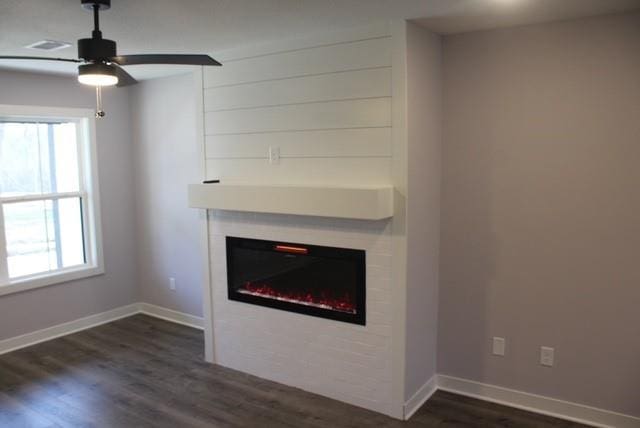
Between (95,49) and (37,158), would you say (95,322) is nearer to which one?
Answer: (37,158)

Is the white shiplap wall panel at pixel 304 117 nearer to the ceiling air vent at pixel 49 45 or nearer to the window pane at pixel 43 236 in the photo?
the ceiling air vent at pixel 49 45

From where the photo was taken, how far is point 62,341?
4.80 metres

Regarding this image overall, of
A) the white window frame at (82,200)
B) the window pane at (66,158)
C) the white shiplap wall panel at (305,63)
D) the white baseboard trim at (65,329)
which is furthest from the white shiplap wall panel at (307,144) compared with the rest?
the white baseboard trim at (65,329)

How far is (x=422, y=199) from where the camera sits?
3352 millimetres

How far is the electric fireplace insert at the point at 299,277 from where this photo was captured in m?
3.43

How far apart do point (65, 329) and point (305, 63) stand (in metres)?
3.48

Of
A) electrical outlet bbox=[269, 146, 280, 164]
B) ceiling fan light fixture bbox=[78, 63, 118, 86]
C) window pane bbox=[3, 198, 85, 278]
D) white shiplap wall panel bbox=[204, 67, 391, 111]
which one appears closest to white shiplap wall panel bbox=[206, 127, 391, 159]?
electrical outlet bbox=[269, 146, 280, 164]

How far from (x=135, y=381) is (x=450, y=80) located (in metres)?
3.15

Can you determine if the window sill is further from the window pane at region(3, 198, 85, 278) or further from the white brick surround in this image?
the white brick surround

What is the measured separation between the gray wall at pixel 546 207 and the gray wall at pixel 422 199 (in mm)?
96

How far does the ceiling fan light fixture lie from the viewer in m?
2.35

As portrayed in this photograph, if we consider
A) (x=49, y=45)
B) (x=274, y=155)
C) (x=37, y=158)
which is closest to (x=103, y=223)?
(x=37, y=158)

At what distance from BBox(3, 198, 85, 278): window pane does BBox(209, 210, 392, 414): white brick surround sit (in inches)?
73.5

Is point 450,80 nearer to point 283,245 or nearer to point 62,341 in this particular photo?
point 283,245
